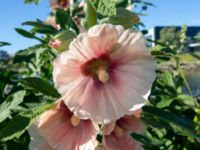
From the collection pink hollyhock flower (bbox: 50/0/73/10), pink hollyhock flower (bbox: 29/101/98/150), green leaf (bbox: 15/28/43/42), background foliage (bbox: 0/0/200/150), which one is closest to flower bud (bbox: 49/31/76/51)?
background foliage (bbox: 0/0/200/150)

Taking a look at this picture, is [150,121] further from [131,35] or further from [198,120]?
[198,120]

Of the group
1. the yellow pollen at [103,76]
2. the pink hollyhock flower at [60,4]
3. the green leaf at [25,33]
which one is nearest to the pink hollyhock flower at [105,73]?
the yellow pollen at [103,76]

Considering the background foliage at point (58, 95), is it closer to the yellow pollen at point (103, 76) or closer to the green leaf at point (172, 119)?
the green leaf at point (172, 119)

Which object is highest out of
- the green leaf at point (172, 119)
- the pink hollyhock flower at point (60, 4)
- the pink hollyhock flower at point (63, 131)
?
the pink hollyhock flower at point (60, 4)

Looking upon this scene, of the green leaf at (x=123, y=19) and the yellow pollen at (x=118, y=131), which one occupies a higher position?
the green leaf at (x=123, y=19)

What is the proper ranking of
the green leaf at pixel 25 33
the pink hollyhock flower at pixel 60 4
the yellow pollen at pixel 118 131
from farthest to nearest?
the pink hollyhock flower at pixel 60 4 < the green leaf at pixel 25 33 < the yellow pollen at pixel 118 131

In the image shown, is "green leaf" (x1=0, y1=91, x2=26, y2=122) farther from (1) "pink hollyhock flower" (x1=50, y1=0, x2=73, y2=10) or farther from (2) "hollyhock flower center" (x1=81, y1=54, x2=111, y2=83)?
(1) "pink hollyhock flower" (x1=50, y1=0, x2=73, y2=10)

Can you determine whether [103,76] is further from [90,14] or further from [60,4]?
[60,4]
